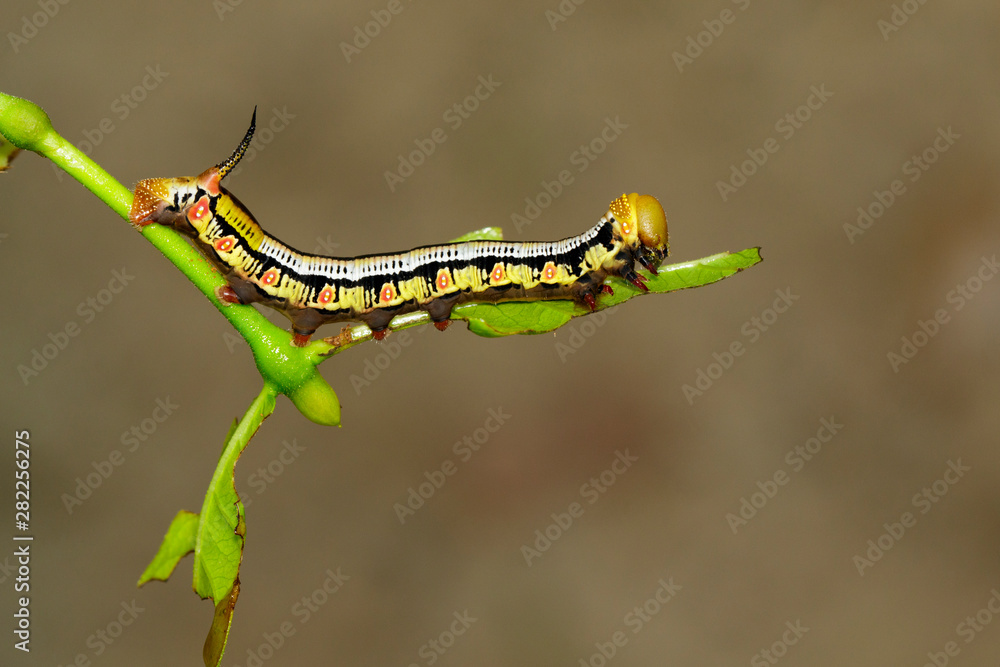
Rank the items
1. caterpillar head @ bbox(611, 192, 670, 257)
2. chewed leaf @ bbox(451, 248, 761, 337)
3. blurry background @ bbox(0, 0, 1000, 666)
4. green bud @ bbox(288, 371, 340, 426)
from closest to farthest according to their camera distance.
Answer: green bud @ bbox(288, 371, 340, 426) < chewed leaf @ bbox(451, 248, 761, 337) < caterpillar head @ bbox(611, 192, 670, 257) < blurry background @ bbox(0, 0, 1000, 666)

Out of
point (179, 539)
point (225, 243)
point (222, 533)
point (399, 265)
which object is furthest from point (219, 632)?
point (399, 265)

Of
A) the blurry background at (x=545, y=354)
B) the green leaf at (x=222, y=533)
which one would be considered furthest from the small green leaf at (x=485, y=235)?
the blurry background at (x=545, y=354)

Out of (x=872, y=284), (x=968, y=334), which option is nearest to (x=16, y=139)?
(x=872, y=284)

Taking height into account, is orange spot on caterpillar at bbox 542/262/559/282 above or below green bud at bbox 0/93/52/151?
above

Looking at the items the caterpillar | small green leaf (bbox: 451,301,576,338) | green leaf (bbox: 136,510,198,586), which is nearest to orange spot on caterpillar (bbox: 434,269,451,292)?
the caterpillar

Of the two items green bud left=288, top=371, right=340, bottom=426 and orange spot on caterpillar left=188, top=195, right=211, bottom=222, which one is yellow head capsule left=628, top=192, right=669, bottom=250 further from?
orange spot on caterpillar left=188, top=195, right=211, bottom=222

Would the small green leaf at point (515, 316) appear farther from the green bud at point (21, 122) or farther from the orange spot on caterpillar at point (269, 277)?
the green bud at point (21, 122)

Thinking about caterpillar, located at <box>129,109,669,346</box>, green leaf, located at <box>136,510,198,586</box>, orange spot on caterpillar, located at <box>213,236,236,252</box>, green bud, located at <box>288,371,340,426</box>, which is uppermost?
caterpillar, located at <box>129,109,669,346</box>
